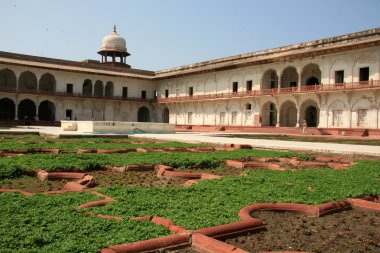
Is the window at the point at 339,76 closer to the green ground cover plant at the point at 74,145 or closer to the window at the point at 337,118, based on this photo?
the window at the point at 337,118

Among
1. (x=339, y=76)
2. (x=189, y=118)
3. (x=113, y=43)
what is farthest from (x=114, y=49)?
(x=339, y=76)

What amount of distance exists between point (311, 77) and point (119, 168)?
27.9 metres

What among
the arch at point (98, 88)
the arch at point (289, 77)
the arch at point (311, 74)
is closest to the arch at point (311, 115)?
A: the arch at point (311, 74)

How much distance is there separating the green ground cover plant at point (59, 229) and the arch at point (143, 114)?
1742 inches

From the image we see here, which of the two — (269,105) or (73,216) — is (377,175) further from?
(269,105)

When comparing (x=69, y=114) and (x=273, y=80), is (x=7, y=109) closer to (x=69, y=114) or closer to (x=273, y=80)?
(x=69, y=114)

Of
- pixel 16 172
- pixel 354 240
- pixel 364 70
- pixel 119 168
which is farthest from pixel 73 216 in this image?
pixel 364 70

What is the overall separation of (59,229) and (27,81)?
41470 millimetres

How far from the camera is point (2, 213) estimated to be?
3.68 m

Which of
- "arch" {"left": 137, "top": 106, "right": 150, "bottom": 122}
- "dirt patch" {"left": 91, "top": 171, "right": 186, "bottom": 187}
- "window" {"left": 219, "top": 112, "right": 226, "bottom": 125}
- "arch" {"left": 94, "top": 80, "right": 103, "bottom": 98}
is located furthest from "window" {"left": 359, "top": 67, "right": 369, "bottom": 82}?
"arch" {"left": 94, "top": 80, "right": 103, "bottom": 98}

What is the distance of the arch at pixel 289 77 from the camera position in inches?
1341

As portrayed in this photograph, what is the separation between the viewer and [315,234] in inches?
139

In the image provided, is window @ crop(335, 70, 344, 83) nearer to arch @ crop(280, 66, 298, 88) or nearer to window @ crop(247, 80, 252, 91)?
arch @ crop(280, 66, 298, 88)

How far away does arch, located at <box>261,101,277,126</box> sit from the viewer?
3397 centimetres
